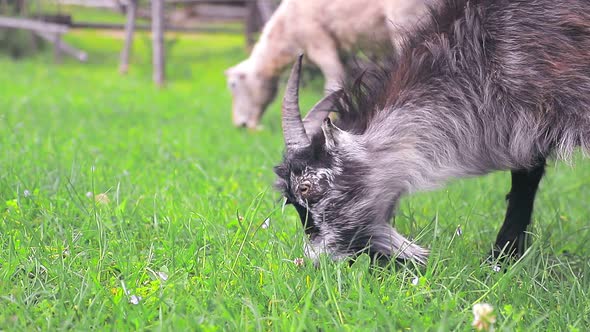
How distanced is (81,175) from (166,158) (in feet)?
4.12

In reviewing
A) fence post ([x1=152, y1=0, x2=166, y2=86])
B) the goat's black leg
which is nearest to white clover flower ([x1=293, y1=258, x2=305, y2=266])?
the goat's black leg

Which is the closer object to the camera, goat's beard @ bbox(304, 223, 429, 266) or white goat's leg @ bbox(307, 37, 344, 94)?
goat's beard @ bbox(304, 223, 429, 266)

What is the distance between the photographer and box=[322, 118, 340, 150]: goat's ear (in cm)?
292

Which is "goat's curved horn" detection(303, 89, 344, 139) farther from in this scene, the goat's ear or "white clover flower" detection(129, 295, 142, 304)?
"white clover flower" detection(129, 295, 142, 304)

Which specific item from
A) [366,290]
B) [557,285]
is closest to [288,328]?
[366,290]

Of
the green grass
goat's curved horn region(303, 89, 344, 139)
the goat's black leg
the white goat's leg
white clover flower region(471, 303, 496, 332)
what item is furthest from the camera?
the white goat's leg

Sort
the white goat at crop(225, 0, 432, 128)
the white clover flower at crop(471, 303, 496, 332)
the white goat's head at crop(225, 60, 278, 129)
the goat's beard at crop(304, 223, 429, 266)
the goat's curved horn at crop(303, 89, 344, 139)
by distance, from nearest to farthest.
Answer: the white clover flower at crop(471, 303, 496, 332)
the goat's beard at crop(304, 223, 429, 266)
the goat's curved horn at crop(303, 89, 344, 139)
the white goat at crop(225, 0, 432, 128)
the white goat's head at crop(225, 60, 278, 129)

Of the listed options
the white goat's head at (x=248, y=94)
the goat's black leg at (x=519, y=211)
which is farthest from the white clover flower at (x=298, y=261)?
the white goat's head at (x=248, y=94)

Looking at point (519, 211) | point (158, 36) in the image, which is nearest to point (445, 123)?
point (519, 211)

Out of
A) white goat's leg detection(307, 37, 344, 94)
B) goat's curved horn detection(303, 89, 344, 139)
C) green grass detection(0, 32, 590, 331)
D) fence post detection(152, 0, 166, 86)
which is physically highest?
goat's curved horn detection(303, 89, 344, 139)

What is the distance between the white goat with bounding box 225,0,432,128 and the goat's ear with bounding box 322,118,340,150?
8.29ft

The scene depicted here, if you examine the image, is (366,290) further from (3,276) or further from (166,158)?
(166,158)

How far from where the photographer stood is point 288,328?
86.0 inches

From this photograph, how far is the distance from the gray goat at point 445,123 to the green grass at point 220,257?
0.18 meters
